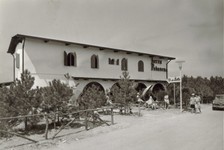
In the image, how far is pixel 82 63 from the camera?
869 inches

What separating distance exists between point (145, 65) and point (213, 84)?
742 inches

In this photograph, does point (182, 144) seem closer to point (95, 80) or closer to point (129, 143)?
point (129, 143)

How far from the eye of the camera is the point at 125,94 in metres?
17.9

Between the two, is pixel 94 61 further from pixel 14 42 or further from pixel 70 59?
pixel 14 42

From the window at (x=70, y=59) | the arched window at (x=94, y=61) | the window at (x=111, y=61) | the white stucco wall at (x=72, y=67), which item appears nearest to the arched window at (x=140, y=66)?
the white stucco wall at (x=72, y=67)

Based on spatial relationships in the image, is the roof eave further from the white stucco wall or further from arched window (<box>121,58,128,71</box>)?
arched window (<box>121,58,128,71</box>)

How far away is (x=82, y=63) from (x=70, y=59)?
1240 mm

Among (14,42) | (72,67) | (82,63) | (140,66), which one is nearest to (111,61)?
(82,63)

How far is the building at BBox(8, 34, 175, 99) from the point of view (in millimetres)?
19000

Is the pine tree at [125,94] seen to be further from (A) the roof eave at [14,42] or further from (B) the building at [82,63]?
(A) the roof eave at [14,42]

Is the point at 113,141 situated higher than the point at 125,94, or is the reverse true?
the point at 125,94

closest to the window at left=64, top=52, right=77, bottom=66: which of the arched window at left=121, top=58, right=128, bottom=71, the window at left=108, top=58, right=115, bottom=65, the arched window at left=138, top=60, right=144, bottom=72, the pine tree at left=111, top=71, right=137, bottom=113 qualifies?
the window at left=108, top=58, right=115, bottom=65

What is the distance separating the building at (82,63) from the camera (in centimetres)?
1900

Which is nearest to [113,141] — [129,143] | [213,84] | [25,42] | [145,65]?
[129,143]
